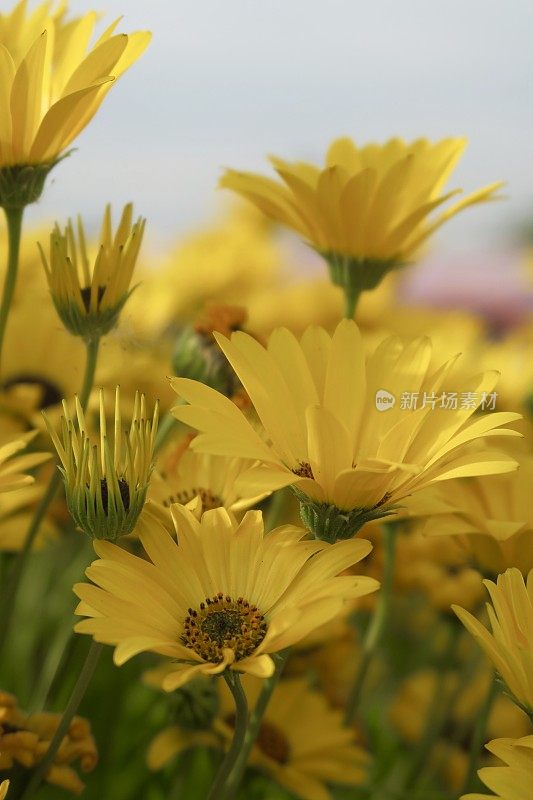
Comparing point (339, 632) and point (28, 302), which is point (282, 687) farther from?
point (28, 302)

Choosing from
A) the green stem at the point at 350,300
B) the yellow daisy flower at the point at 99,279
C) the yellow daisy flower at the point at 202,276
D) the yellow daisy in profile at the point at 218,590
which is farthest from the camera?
the yellow daisy flower at the point at 202,276

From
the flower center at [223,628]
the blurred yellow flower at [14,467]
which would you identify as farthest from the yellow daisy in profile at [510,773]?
the blurred yellow flower at [14,467]

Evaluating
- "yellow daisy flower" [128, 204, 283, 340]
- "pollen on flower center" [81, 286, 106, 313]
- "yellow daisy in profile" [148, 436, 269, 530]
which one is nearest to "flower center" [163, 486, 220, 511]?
"yellow daisy in profile" [148, 436, 269, 530]

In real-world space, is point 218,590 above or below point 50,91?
below

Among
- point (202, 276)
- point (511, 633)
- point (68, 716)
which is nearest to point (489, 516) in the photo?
point (511, 633)

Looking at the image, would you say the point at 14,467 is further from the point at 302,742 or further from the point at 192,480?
the point at 302,742

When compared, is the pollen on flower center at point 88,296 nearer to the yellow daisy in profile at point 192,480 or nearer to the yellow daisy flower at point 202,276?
the yellow daisy in profile at point 192,480
